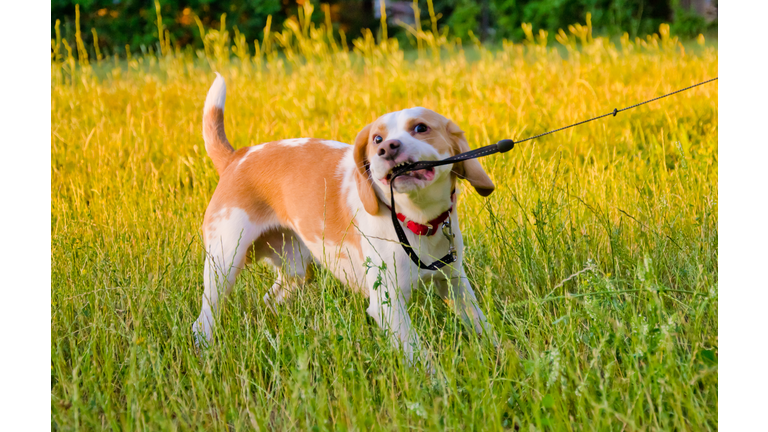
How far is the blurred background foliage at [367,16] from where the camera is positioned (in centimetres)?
995

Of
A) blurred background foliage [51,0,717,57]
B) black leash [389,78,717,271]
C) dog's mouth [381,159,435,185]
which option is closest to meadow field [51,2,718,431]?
black leash [389,78,717,271]

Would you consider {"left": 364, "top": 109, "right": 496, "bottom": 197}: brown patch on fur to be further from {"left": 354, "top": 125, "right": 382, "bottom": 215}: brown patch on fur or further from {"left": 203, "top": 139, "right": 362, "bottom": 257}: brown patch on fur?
{"left": 203, "top": 139, "right": 362, "bottom": 257}: brown patch on fur

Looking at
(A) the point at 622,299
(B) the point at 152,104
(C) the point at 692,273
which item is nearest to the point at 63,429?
(A) the point at 622,299

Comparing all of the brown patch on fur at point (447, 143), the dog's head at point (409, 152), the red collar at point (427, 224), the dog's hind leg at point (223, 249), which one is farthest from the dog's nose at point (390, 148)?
the dog's hind leg at point (223, 249)

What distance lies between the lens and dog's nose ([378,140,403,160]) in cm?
190

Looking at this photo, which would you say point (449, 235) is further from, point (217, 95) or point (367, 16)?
point (367, 16)

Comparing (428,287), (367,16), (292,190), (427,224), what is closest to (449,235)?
(427,224)

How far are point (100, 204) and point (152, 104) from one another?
8.43 feet

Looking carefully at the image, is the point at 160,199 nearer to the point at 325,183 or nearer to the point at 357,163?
the point at 325,183

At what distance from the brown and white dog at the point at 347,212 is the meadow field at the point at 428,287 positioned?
0.34 feet

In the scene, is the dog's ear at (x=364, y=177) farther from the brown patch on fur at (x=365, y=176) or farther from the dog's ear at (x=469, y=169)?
the dog's ear at (x=469, y=169)

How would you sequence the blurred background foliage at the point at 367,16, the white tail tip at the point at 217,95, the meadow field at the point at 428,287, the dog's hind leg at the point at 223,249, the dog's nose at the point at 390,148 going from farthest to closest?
the blurred background foliage at the point at 367,16, the white tail tip at the point at 217,95, the dog's hind leg at the point at 223,249, the dog's nose at the point at 390,148, the meadow field at the point at 428,287

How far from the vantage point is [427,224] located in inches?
85.3

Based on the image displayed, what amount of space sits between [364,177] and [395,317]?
1.65 ft
